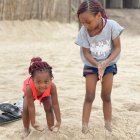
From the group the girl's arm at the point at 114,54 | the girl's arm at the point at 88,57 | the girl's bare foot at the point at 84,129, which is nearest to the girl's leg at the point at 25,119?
the girl's bare foot at the point at 84,129

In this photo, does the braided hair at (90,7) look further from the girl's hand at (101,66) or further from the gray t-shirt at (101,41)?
the girl's hand at (101,66)

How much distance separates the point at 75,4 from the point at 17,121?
11.4 metres

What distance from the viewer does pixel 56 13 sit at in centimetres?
1506

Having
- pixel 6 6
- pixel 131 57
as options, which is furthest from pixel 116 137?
pixel 6 6

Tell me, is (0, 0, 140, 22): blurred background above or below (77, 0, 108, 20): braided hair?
below

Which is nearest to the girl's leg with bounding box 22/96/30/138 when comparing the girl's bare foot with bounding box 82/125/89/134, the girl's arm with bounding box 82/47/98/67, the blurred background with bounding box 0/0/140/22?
the girl's bare foot with bounding box 82/125/89/134

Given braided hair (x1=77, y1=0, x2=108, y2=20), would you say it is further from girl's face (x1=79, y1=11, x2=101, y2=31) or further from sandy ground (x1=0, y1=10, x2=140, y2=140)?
sandy ground (x1=0, y1=10, x2=140, y2=140)

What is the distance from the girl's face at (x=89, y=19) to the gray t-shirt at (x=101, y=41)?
0.11 m

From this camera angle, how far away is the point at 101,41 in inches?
157

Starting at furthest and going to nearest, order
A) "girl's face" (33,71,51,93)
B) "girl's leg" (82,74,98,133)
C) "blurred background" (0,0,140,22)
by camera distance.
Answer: "blurred background" (0,0,140,22) < "girl's leg" (82,74,98,133) < "girl's face" (33,71,51,93)

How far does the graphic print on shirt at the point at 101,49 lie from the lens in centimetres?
400

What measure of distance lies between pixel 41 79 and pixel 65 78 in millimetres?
3333

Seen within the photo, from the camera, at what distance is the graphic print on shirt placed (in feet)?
13.1

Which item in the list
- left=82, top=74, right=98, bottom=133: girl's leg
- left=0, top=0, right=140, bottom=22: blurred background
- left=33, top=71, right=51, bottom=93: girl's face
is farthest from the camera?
left=0, top=0, right=140, bottom=22: blurred background
